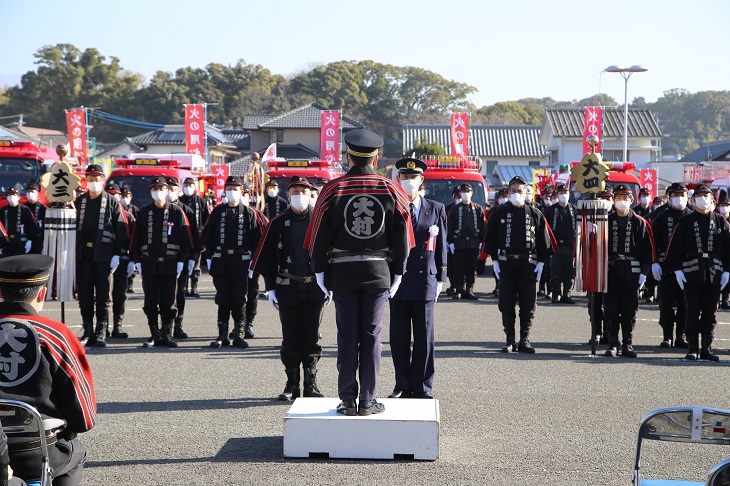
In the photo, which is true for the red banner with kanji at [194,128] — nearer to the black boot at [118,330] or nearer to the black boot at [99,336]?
the black boot at [118,330]

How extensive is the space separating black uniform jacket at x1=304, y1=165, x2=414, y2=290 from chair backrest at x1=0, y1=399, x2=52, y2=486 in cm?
299

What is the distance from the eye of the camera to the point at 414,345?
8.05 meters

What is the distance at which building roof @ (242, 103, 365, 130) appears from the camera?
54.2 m

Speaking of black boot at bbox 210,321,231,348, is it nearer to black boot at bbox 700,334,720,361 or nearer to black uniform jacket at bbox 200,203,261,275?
black uniform jacket at bbox 200,203,261,275

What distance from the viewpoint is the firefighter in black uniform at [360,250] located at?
21.1ft

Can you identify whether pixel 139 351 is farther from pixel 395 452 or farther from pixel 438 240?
pixel 395 452

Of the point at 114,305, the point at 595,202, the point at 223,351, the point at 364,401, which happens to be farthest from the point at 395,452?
the point at 114,305

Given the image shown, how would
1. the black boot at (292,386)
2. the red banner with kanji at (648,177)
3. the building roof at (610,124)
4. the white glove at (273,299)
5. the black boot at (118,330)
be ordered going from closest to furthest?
the black boot at (292,386)
the white glove at (273,299)
the black boot at (118,330)
the red banner with kanji at (648,177)
the building roof at (610,124)

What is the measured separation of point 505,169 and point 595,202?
40.9 meters

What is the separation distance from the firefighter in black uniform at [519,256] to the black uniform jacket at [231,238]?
10.4ft

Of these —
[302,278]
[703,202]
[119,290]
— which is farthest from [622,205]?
[119,290]

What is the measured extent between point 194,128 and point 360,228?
30.9 meters

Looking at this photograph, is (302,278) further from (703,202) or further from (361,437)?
(703,202)

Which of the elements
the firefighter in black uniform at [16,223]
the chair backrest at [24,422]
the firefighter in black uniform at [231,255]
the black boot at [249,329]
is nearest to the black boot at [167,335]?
the firefighter in black uniform at [231,255]
